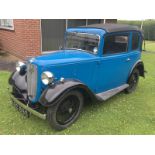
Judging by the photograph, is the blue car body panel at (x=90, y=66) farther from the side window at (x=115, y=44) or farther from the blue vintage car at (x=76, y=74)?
the side window at (x=115, y=44)

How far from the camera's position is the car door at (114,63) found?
437 cm

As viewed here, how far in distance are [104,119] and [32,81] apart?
A: 5.53ft

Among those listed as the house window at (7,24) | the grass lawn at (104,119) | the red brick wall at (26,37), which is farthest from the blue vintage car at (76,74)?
the house window at (7,24)

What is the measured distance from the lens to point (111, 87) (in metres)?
4.84

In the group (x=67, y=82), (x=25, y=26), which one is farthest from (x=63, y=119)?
(x=25, y=26)

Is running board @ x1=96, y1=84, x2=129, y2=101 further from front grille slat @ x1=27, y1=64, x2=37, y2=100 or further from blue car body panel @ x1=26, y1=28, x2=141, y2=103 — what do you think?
front grille slat @ x1=27, y1=64, x2=37, y2=100

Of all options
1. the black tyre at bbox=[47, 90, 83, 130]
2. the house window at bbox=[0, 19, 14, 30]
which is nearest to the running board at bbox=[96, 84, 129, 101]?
the black tyre at bbox=[47, 90, 83, 130]

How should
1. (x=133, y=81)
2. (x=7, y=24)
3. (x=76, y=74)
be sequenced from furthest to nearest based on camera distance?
(x=7, y=24), (x=133, y=81), (x=76, y=74)

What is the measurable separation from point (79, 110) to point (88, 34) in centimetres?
172

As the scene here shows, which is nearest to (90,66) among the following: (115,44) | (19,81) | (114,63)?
(114,63)

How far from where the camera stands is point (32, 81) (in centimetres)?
365

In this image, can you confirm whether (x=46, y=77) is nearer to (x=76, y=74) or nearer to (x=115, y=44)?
(x=76, y=74)

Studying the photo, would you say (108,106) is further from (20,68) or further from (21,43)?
(21,43)

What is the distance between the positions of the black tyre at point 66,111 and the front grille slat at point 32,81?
48cm
